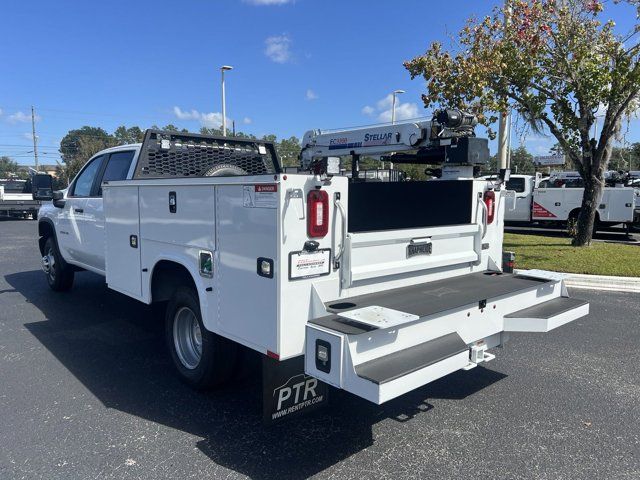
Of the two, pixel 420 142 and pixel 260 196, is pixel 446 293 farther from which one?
pixel 420 142

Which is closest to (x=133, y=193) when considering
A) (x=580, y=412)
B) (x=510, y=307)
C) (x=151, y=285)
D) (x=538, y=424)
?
(x=151, y=285)

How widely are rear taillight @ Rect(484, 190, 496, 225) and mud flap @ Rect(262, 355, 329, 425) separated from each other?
7.07 feet

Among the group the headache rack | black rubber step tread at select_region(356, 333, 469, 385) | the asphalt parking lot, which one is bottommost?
the asphalt parking lot

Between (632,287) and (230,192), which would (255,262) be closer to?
(230,192)

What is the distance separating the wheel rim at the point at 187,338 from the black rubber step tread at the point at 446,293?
146 cm

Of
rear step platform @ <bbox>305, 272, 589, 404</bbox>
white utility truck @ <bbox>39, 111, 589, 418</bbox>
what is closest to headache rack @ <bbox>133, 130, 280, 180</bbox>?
white utility truck @ <bbox>39, 111, 589, 418</bbox>

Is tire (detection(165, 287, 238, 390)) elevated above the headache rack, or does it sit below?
below

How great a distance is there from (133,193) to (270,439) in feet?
7.87

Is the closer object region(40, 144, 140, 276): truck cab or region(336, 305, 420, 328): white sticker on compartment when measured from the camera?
region(336, 305, 420, 328): white sticker on compartment

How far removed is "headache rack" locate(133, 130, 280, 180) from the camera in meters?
5.10

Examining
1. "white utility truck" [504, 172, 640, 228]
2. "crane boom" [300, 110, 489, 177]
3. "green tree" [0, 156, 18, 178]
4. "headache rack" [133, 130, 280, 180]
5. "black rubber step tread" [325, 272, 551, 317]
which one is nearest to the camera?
"black rubber step tread" [325, 272, 551, 317]

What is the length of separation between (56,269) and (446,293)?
5932mm

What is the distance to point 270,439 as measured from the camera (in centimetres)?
335

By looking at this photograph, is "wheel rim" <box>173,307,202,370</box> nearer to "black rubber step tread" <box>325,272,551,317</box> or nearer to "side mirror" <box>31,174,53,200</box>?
"black rubber step tread" <box>325,272,551,317</box>
